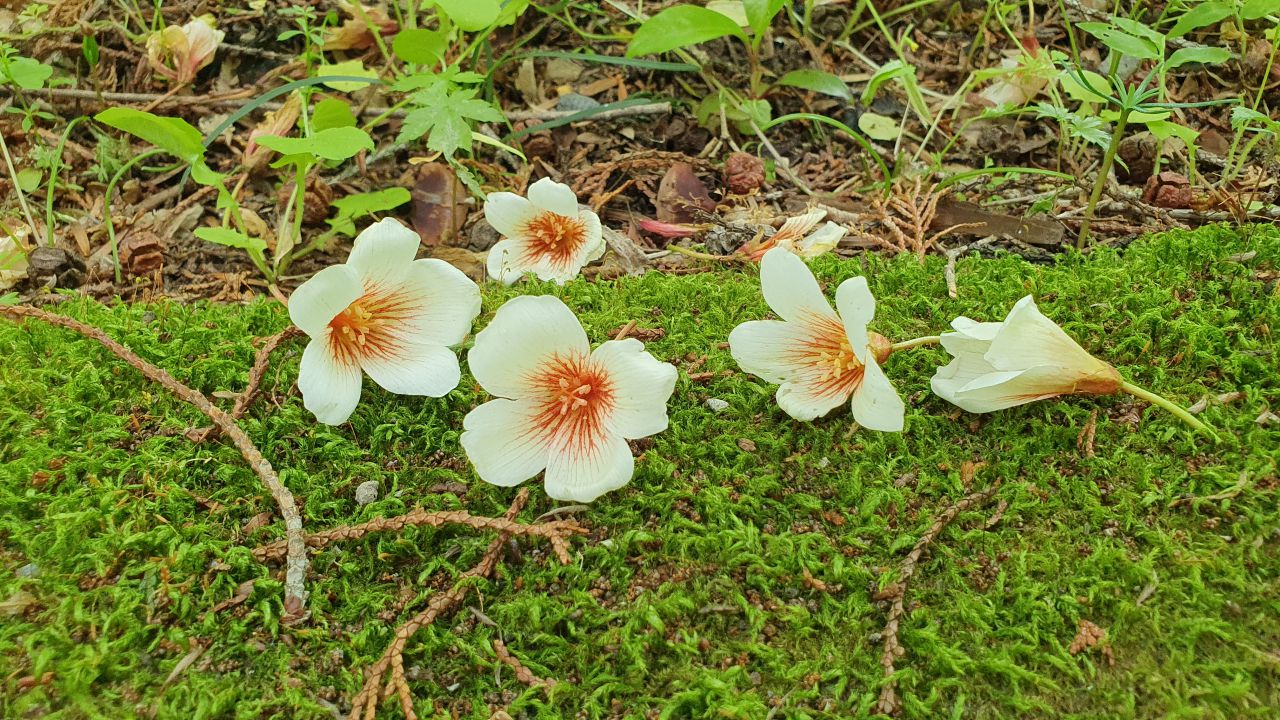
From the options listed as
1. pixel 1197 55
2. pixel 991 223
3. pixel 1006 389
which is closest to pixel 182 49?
pixel 991 223

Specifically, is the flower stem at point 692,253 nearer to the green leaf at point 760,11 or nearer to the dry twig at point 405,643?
the green leaf at point 760,11

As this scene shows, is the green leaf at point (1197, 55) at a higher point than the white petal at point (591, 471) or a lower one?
higher

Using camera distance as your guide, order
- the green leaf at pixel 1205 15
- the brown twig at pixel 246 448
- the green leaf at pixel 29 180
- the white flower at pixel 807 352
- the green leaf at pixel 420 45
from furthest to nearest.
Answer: the green leaf at pixel 29 180 < the green leaf at pixel 420 45 < the green leaf at pixel 1205 15 < the white flower at pixel 807 352 < the brown twig at pixel 246 448

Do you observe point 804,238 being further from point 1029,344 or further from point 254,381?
point 254,381

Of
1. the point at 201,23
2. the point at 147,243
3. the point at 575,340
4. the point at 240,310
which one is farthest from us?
the point at 201,23

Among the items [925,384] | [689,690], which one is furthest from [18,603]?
[925,384]

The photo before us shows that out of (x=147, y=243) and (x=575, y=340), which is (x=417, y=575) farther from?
(x=147, y=243)

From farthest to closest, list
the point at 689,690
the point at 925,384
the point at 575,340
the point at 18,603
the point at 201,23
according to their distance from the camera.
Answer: the point at 201,23, the point at 925,384, the point at 575,340, the point at 18,603, the point at 689,690

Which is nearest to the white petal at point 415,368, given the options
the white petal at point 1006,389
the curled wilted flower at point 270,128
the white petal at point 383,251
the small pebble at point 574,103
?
the white petal at point 383,251
